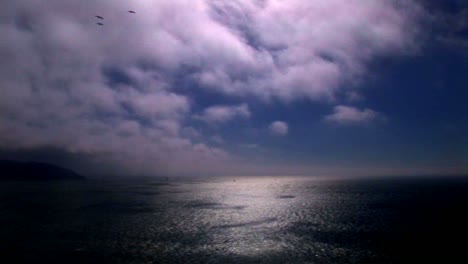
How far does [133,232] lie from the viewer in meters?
59.1

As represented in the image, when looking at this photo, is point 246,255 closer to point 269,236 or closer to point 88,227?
point 269,236

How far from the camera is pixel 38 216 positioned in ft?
255

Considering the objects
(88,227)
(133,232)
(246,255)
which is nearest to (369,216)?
(246,255)

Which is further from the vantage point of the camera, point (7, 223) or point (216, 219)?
point (216, 219)

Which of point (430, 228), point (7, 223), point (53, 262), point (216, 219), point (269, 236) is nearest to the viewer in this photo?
point (53, 262)

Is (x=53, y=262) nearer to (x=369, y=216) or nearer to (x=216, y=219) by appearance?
(x=216, y=219)

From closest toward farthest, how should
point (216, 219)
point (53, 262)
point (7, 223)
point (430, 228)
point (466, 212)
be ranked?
point (53, 262) < point (430, 228) < point (7, 223) < point (216, 219) < point (466, 212)

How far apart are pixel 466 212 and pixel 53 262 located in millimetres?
108001

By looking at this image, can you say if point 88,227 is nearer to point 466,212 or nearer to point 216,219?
point 216,219

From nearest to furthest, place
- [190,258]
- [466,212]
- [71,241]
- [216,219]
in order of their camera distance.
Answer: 1. [190,258]
2. [71,241]
3. [216,219]
4. [466,212]

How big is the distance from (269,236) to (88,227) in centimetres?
4206

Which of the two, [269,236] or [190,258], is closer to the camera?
[190,258]

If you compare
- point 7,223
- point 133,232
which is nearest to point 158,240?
point 133,232

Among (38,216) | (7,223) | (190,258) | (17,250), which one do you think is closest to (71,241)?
(17,250)
